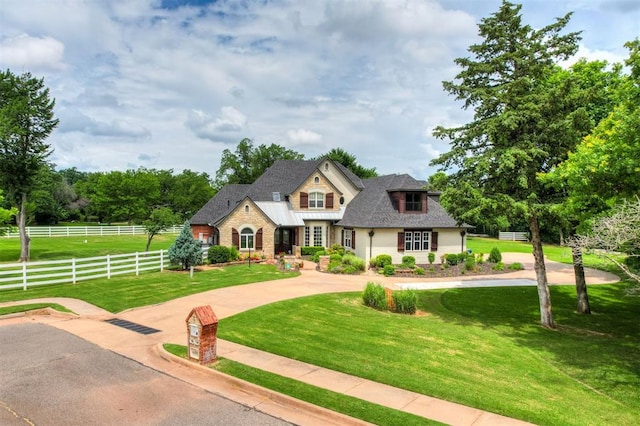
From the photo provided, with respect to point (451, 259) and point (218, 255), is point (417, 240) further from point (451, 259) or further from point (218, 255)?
point (218, 255)

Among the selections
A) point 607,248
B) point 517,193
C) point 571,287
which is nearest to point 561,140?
point 517,193

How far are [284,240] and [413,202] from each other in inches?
441

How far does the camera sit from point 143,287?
1958cm

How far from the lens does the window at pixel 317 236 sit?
3475 cm

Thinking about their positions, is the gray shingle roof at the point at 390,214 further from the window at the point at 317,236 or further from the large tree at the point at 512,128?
the large tree at the point at 512,128

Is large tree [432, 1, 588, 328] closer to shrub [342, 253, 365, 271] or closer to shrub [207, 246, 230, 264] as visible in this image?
shrub [342, 253, 365, 271]

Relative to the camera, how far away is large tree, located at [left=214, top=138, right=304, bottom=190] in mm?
70062

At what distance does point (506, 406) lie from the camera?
26.7ft

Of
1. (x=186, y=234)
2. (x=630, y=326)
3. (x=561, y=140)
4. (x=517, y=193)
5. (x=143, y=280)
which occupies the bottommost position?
(x=630, y=326)

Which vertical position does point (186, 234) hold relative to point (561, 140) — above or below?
below

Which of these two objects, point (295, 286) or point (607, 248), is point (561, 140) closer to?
point (607, 248)

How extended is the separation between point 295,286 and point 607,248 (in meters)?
14.2

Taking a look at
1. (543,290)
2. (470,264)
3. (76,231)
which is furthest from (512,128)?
(76,231)

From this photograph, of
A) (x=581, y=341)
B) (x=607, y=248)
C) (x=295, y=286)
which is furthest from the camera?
(x=295, y=286)
